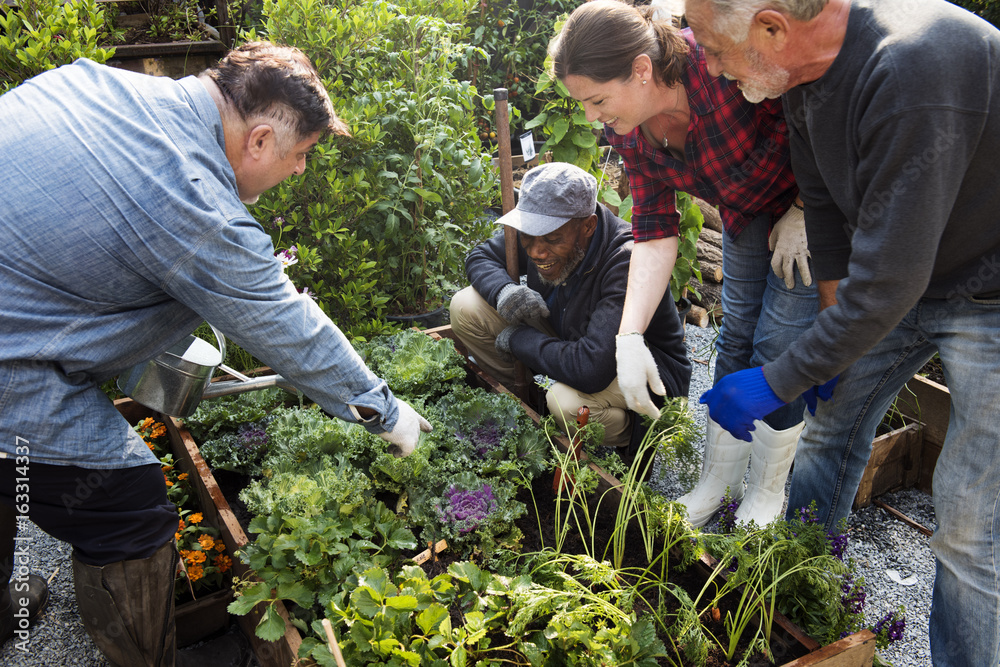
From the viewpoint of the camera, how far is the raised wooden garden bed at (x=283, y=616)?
1.35 meters

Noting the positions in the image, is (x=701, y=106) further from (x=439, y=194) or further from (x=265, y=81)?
(x=439, y=194)

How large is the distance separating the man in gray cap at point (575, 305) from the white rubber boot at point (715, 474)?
0.26 m

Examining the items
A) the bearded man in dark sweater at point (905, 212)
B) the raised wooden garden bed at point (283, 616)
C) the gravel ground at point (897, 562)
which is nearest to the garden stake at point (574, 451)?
the raised wooden garden bed at point (283, 616)

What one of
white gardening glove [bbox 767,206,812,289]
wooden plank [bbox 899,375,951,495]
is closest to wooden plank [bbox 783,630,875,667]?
white gardening glove [bbox 767,206,812,289]

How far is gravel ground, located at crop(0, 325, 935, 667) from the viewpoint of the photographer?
198 centimetres

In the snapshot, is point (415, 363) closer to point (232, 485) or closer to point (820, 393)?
point (232, 485)

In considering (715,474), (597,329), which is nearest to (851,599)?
(715,474)

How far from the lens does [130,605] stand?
5.11ft

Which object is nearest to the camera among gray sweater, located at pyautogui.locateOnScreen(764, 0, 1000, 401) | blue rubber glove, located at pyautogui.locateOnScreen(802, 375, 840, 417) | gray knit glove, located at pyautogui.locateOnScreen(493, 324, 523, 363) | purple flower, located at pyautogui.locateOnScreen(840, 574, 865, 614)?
gray sweater, located at pyautogui.locateOnScreen(764, 0, 1000, 401)

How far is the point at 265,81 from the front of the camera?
1462 mm

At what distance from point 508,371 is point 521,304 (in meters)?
0.51

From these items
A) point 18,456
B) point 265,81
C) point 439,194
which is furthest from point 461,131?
point 18,456

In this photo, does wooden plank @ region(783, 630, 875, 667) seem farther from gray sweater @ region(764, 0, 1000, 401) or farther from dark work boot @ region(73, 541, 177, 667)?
dark work boot @ region(73, 541, 177, 667)

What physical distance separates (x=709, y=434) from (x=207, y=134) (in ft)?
A: 5.80
